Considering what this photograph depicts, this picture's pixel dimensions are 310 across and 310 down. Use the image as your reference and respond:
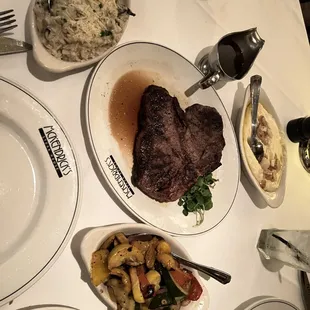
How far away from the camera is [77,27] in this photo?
6.09 ft

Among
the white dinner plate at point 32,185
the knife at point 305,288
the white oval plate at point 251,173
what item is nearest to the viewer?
the white dinner plate at point 32,185

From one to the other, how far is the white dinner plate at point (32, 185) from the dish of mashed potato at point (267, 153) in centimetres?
130

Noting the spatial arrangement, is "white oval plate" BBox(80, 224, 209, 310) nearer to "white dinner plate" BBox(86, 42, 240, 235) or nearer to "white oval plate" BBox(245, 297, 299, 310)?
"white dinner plate" BBox(86, 42, 240, 235)

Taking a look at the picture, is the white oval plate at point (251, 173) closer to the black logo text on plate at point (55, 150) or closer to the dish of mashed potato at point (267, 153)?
the dish of mashed potato at point (267, 153)

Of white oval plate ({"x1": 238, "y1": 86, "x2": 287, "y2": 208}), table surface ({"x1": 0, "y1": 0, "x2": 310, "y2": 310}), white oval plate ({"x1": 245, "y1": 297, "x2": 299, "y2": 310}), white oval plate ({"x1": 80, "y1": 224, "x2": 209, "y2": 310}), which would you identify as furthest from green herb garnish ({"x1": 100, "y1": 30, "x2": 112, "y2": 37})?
white oval plate ({"x1": 245, "y1": 297, "x2": 299, "y2": 310})

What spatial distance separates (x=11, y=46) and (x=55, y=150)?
48 cm

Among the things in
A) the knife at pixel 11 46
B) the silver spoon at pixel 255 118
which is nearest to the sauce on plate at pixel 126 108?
the knife at pixel 11 46

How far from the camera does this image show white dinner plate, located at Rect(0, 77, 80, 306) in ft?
5.39

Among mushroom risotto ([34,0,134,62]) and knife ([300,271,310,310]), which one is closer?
mushroom risotto ([34,0,134,62])

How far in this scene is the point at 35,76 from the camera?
1.89 meters

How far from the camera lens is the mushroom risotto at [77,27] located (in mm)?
1812

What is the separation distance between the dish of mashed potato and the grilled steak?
0.42 m

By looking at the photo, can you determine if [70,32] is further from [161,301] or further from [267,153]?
[267,153]

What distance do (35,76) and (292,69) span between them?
2301 millimetres
